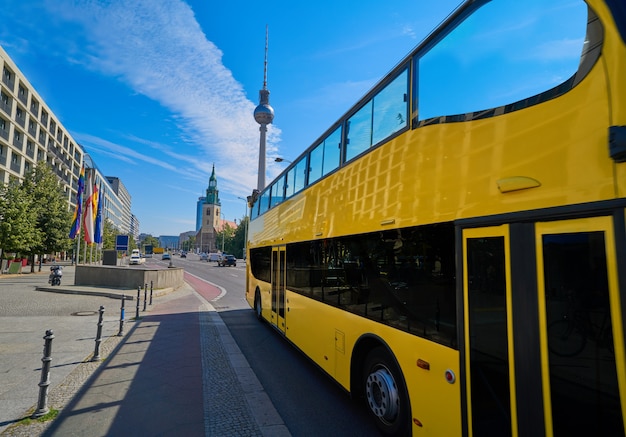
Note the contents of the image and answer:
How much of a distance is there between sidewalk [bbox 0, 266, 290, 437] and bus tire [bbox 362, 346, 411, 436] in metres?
1.16

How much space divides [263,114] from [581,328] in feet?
304

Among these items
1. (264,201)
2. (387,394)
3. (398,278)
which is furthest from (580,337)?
(264,201)

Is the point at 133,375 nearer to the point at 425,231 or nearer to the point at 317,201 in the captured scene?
the point at 317,201

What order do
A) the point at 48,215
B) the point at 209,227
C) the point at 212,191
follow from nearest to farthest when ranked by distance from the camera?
the point at 48,215 → the point at 209,227 → the point at 212,191

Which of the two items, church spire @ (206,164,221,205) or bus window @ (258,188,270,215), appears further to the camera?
church spire @ (206,164,221,205)

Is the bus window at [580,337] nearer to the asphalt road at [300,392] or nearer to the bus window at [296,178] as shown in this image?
the asphalt road at [300,392]

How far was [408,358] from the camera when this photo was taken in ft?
11.3

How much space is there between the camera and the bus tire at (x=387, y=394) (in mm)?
3571

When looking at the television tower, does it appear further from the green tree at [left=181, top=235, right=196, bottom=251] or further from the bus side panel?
the green tree at [left=181, top=235, right=196, bottom=251]

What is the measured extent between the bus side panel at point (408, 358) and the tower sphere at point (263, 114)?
88891 millimetres

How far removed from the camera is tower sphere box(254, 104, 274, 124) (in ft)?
293

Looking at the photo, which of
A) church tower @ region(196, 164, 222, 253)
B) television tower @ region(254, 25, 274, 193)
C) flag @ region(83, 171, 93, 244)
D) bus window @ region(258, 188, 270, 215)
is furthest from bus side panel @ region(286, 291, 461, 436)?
church tower @ region(196, 164, 222, 253)

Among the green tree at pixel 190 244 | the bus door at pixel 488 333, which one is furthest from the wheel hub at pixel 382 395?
the green tree at pixel 190 244

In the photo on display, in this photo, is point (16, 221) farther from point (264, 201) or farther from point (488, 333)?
point (488, 333)
